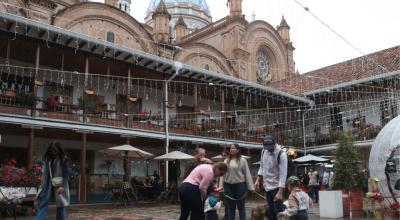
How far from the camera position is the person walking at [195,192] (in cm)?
571

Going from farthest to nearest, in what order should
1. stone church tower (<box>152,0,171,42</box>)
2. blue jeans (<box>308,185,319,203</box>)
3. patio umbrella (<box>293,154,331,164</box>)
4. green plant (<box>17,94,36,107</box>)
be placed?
stone church tower (<box>152,0,171,42</box>)
patio umbrella (<box>293,154,331,164</box>)
blue jeans (<box>308,185,319,203</box>)
green plant (<box>17,94,36,107</box>)

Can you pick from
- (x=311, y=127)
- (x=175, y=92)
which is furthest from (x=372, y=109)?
(x=175, y=92)

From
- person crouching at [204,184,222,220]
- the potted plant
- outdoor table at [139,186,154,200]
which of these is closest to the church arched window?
outdoor table at [139,186,154,200]

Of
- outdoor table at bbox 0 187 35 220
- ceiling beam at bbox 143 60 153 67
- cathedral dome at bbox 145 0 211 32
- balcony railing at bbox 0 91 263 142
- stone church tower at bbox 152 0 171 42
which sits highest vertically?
cathedral dome at bbox 145 0 211 32

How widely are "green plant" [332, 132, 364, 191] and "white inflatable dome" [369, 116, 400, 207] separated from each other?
0.52 meters

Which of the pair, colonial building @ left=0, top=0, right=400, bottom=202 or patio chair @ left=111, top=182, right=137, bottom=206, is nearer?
patio chair @ left=111, top=182, right=137, bottom=206

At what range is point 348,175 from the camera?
11781mm

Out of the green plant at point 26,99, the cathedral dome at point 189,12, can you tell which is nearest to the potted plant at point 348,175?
the green plant at point 26,99

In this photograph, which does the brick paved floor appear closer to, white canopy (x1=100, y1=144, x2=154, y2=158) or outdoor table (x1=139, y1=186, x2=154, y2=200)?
white canopy (x1=100, y1=144, x2=154, y2=158)

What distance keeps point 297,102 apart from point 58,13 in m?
15.8

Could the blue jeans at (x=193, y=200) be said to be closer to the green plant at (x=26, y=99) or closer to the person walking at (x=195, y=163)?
the person walking at (x=195, y=163)

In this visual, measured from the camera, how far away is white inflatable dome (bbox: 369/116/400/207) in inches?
431

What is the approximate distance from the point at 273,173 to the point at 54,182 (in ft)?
11.5

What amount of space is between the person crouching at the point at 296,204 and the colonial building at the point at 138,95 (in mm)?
11791
